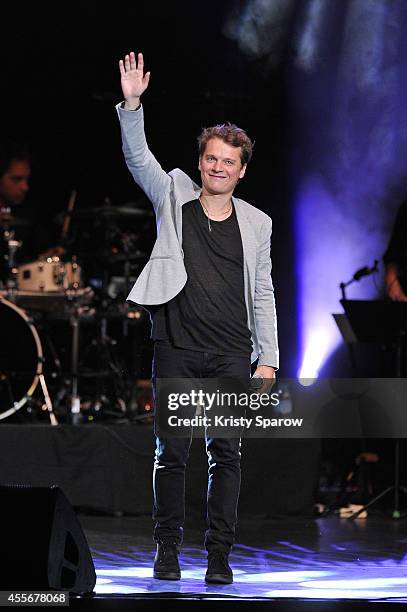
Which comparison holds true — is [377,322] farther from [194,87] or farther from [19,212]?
[19,212]

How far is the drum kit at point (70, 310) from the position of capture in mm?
7891

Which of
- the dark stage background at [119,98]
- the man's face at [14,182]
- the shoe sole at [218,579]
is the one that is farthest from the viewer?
the man's face at [14,182]

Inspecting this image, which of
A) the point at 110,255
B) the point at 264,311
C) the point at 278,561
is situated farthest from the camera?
the point at 110,255

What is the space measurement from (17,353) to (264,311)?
182 inches

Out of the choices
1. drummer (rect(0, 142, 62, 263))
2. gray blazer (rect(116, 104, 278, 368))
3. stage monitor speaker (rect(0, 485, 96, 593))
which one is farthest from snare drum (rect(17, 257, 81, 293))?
stage monitor speaker (rect(0, 485, 96, 593))

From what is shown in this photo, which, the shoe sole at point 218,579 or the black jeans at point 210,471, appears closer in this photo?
the shoe sole at point 218,579

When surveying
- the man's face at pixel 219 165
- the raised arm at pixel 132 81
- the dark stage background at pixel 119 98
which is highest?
the dark stage background at pixel 119 98

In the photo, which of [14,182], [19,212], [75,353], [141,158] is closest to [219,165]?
[141,158]

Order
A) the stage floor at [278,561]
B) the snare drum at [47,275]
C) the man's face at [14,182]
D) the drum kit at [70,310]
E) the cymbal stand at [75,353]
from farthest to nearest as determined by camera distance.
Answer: the man's face at [14,182] → the snare drum at [47,275] → the drum kit at [70,310] → the cymbal stand at [75,353] → the stage floor at [278,561]

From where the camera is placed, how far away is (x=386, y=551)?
15.4 ft

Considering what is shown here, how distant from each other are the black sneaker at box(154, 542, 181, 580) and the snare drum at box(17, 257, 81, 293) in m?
4.53

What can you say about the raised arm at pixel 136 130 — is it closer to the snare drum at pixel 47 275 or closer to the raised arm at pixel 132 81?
the raised arm at pixel 132 81

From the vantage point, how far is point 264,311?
379cm

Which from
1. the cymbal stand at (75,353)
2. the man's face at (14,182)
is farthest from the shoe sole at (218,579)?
the man's face at (14,182)
